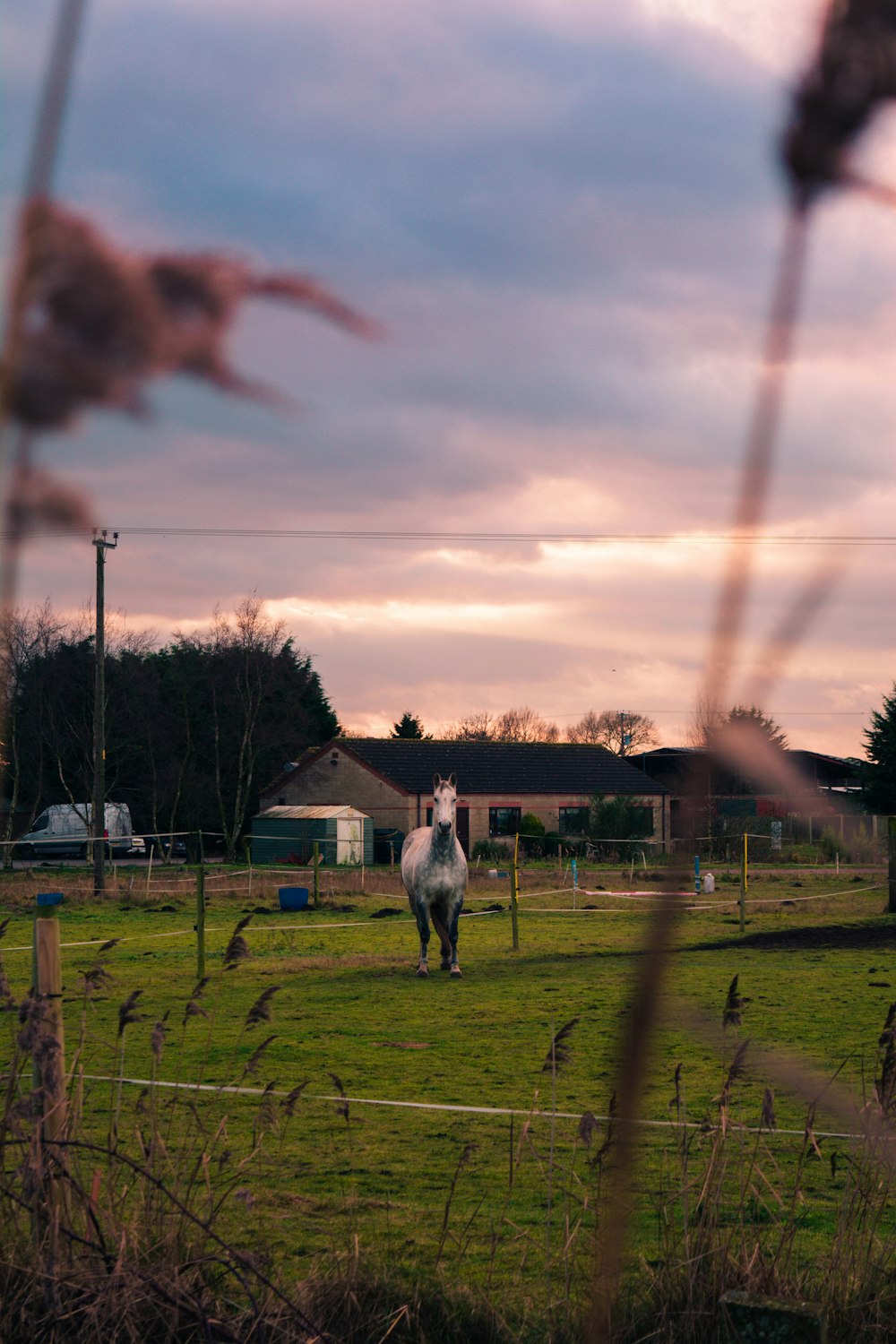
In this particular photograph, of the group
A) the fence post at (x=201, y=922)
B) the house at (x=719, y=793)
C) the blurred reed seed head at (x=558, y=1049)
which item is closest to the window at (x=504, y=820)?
the fence post at (x=201, y=922)

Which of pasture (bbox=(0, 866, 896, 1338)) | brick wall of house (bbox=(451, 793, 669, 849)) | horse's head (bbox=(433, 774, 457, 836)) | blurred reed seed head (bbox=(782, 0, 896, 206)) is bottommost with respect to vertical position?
pasture (bbox=(0, 866, 896, 1338))

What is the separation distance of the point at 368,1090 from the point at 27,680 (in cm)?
500

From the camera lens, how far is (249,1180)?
504cm

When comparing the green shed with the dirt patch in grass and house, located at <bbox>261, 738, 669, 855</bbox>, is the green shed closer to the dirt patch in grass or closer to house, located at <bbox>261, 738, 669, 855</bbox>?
house, located at <bbox>261, 738, 669, 855</bbox>

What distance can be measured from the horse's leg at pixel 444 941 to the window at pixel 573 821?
1227 inches

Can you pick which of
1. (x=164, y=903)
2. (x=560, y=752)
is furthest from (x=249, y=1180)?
(x=560, y=752)

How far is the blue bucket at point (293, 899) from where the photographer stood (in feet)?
74.9

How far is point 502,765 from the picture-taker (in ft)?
163

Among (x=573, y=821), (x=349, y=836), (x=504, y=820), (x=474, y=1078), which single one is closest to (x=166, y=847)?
(x=349, y=836)

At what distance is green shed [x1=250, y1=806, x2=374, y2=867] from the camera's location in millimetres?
41938

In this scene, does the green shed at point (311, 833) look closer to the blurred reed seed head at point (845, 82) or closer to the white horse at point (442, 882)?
the white horse at point (442, 882)

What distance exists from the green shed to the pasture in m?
20.8

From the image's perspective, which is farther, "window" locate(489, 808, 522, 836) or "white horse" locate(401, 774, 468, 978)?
"window" locate(489, 808, 522, 836)

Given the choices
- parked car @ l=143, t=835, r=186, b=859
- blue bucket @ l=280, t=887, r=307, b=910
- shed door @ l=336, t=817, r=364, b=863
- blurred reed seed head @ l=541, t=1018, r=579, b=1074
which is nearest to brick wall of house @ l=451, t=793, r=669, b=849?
shed door @ l=336, t=817, r=364, b=863
